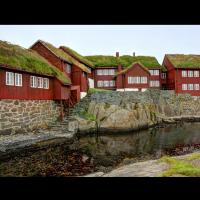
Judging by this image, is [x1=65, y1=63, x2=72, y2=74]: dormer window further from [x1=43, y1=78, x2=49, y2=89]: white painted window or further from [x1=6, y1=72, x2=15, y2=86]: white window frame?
[x1=6, y1=72, x2=15, y2=86]: white window frame

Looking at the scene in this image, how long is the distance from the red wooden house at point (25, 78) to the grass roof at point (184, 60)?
2806 centimetres

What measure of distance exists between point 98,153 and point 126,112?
1378 centimetres

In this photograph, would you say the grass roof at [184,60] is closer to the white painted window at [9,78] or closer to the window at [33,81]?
the window at [33,81]

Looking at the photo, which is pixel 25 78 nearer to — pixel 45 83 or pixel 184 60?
pixel 45 83

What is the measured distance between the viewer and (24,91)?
25.7 metres

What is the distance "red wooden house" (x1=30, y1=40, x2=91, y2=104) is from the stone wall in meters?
5.51

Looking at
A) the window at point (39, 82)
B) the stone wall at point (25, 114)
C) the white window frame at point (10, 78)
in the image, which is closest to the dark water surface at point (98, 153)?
the stone wall at point (25, 114)

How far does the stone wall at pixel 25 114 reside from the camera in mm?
22672

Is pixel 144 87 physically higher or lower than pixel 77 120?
higher

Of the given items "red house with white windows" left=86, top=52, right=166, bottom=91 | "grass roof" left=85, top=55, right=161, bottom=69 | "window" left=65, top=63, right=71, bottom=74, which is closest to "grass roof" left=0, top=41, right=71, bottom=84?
"window" left=65, top=63, right=71, bottom=74

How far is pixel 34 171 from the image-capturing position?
1574 centimetres
